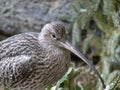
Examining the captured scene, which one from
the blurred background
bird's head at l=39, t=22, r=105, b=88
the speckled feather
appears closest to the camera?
bird's head at l=39, t=22, r=105, b=88

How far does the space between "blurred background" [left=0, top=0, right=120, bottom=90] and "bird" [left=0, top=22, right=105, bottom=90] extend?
0.64 feet

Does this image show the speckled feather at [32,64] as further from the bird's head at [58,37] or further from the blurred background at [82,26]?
the blurred background at [82,26]

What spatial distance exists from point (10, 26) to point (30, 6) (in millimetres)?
390

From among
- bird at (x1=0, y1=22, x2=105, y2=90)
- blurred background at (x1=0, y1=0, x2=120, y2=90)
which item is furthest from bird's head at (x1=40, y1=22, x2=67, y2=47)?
blurred background at (x1=0, y1=0, x2=120, y2=90)

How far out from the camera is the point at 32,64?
4.79 metres

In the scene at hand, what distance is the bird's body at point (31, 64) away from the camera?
4809mm

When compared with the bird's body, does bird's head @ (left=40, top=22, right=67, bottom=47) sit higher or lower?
higher

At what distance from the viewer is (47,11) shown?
7266 mm

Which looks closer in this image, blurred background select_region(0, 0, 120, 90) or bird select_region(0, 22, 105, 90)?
bird select_region(0, 22, 105, 90)

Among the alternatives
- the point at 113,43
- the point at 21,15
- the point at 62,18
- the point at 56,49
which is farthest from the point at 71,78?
the point at 21,15

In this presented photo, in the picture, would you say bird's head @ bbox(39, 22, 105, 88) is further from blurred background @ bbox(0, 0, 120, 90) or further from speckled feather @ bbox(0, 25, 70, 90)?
blurred background @ bbox(0, 0, 120, 90)

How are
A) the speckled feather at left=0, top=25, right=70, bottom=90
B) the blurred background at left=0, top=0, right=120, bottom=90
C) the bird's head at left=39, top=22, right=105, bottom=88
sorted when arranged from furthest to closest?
the blurred background at left=0, top=0, right=120, bottom=90 → the speckled feather at left=0, top=25, right=70, bottom=90 → the bird's head at left=39, top=22, right=105, bottom=88

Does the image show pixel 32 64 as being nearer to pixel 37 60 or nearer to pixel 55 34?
pixel 37 60

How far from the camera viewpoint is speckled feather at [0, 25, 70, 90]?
4812mm
